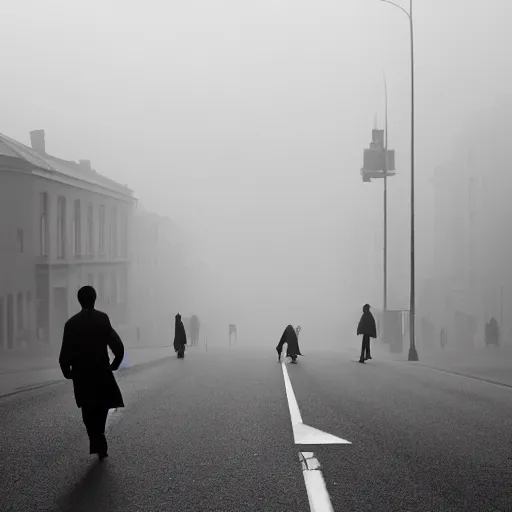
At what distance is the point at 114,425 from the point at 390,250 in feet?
272

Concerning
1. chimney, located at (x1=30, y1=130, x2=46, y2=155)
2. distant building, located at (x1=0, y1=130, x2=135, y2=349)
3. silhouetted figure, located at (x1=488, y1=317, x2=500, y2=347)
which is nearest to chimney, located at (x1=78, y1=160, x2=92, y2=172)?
distant building, located at (x1=0, y1=130, x2=135, y2=349)

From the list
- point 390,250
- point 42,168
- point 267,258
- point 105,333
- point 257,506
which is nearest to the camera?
point 257,506

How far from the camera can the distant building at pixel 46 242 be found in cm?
3391

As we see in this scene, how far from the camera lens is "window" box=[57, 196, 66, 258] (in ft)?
130

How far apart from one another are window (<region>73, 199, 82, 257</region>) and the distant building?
59 millimetres

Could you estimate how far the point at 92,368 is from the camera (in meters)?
6.81

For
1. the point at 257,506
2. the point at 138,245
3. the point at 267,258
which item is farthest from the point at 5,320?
the point at 267,258

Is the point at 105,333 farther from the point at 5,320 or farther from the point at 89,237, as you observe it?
the point at 89,237

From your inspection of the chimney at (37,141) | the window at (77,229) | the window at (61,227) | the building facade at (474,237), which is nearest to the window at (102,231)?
the window at (77,229)

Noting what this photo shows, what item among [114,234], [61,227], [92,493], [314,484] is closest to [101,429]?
[92,493]

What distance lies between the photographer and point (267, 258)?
186 metres

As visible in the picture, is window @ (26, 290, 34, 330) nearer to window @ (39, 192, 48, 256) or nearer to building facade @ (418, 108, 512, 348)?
window @ (39, 192, 48, 256)

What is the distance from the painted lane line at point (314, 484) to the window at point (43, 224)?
1273 inches

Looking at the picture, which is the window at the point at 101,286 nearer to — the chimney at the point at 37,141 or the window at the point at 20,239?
the chimney at the point at 37,141
